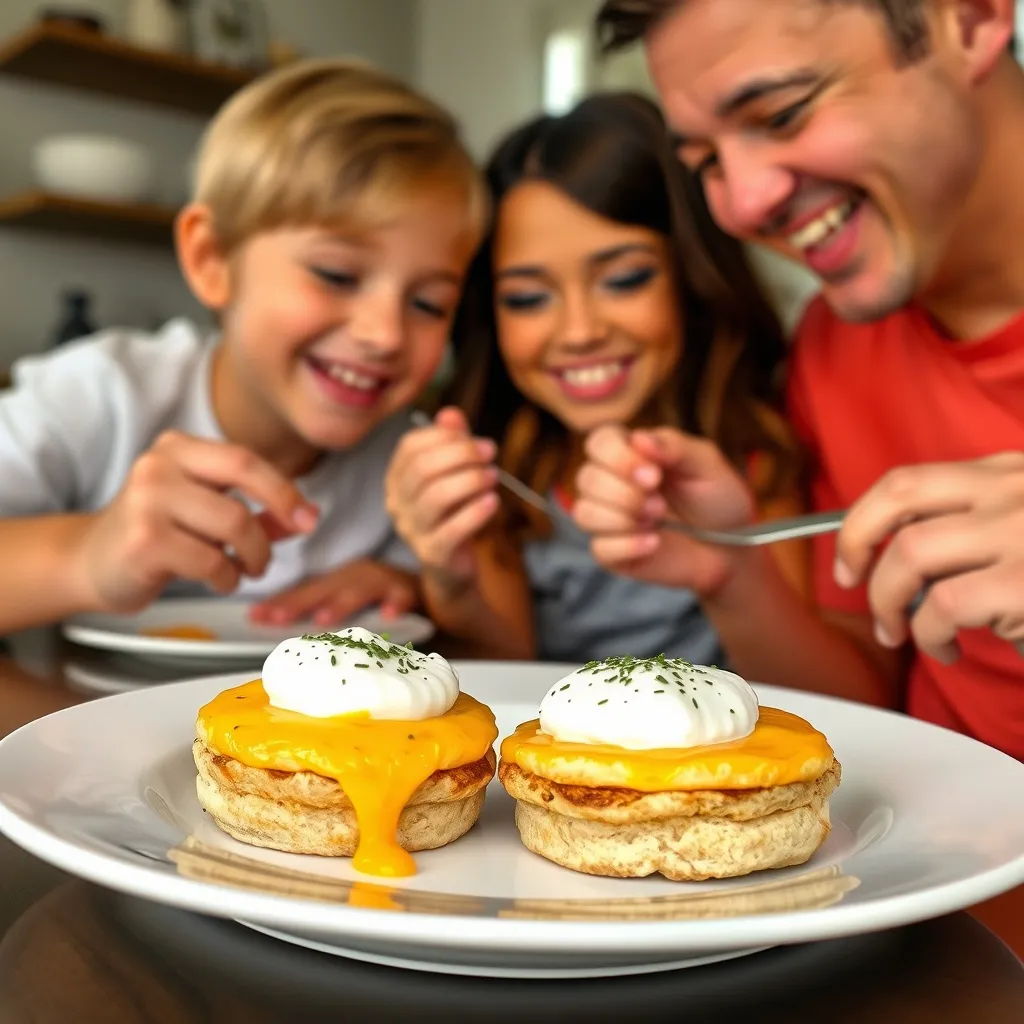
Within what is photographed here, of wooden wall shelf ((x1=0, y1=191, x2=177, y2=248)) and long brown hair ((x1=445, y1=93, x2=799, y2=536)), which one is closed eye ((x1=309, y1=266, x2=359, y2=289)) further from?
wooden wall shelf ((x1=0, y1=191, x2=177, y2=248))

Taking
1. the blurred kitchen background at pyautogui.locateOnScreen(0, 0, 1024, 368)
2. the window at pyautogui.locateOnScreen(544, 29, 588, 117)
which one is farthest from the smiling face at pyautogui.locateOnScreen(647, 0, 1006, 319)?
the window at pyautogui.locateOnScreen(544, 29, 588, 117)

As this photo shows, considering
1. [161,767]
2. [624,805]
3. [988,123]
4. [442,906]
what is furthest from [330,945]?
[988,123]

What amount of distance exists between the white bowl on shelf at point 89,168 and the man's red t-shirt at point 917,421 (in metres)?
3.94

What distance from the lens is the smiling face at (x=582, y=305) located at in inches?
78.7

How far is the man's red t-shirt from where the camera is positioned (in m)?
1.67

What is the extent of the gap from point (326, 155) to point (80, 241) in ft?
12.8

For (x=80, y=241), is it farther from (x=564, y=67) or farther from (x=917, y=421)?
(x=917, y=421)

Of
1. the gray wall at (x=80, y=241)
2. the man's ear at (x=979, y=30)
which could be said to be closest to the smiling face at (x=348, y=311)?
the man's ear at (x=979, y=30)

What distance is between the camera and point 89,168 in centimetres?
489

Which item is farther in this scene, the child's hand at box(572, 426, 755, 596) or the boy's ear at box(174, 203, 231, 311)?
the boy's ear at box(174, 203, 231, 311)

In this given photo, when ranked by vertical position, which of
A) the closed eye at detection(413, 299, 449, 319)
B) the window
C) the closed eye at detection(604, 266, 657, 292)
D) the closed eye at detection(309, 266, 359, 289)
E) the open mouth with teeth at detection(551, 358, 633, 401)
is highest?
the window

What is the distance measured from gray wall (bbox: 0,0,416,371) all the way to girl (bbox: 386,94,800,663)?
148 inches

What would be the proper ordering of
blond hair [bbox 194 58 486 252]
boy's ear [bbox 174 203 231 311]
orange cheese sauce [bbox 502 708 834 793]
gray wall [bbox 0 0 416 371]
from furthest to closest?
gray wall [bbox 0 0 416 371] < boy's ear [bbox 174 203 231 311] < blond hair [bbox 194 58 486 252] < orange cheese sauce [bbox 502 708 834 793]

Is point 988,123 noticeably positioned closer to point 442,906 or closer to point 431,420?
point 431,420
